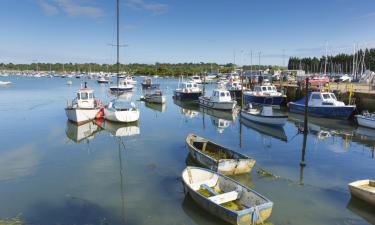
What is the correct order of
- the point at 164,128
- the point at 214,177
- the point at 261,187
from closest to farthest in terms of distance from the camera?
1. the point at 214,177
2. the point at 261,187
3. the point at 164,128

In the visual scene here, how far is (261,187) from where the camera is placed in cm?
1453

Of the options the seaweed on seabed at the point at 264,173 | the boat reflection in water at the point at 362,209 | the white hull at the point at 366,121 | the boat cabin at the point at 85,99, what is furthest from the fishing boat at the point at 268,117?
the boat reflection in water at the point at 362,209

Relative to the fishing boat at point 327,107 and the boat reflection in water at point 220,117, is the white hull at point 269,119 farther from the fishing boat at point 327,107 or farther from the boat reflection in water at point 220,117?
the fishing boat at point 327,107

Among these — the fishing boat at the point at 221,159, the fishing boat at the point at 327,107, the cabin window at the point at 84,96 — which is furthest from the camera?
the fishing boat at the point at 327,107

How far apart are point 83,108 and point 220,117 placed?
13999 millimetres

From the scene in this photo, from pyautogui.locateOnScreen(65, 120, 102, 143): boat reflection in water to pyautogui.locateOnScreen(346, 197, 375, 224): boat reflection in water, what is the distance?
17703 mm

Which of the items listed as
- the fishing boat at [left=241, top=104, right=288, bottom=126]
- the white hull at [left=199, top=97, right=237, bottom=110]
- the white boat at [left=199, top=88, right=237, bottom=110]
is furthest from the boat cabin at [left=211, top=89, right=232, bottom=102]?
the fishing boat at [left=241, top=104, right=288, bottom=126]

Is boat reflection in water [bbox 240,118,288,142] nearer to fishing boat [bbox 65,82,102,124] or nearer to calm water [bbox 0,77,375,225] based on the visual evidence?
calm water [bbox 0,77,375,225]

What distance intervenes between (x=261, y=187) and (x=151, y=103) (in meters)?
35.6

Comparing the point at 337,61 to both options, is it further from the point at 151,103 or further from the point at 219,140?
the point at 219,140

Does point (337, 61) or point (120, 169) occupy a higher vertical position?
point (337, 61)

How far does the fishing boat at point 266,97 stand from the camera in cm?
4278

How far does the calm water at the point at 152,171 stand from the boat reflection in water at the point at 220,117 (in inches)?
24.4

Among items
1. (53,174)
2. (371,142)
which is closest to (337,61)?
(371,142)
